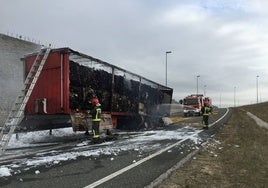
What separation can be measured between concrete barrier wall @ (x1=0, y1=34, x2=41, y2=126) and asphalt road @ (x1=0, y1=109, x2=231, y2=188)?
19.4 m

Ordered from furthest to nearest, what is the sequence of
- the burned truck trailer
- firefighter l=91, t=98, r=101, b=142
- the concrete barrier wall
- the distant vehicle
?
1. the distant vehicle
2. the concrete barrier wall
3. the burned truck trailer
4. firefighter l=91, t=98, r=101, b=142

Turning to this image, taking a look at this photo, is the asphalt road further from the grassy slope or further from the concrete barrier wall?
the concrete barrier wall

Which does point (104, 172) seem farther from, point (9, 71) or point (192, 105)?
point (192, 105)

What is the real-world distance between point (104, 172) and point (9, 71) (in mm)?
23361

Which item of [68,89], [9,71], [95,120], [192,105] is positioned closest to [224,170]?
[95,120]

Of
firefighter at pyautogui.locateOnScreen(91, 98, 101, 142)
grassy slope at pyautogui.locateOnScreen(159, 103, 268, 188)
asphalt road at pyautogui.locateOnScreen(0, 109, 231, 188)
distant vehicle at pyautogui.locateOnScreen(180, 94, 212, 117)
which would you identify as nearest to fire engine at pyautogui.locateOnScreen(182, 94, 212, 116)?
distant vehicle at pyautogui.locateOnScreen(180, 94, 212, 117)

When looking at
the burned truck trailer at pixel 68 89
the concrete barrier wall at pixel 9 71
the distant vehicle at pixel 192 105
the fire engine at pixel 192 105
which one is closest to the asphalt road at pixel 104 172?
the burned truck trailer at pixel 68 89

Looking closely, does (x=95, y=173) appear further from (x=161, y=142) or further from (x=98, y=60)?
(x=98, y=60)

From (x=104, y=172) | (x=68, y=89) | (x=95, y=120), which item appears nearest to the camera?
(x=104, y=172)

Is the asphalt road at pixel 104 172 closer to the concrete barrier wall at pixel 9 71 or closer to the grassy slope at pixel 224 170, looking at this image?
the grassy slope at pixel 224 170

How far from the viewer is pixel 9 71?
1230 inches

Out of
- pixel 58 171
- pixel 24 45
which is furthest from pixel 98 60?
pixel 24 45

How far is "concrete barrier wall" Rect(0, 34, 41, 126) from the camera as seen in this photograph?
30.5 metres

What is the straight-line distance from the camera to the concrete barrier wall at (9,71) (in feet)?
100.0
